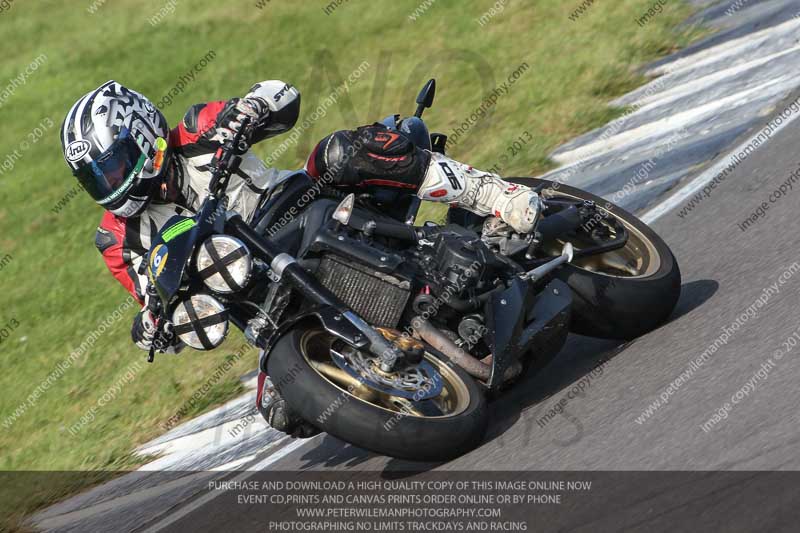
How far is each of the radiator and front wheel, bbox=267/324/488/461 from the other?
233 mm

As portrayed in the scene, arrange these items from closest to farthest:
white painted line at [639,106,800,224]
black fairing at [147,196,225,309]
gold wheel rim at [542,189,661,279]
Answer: black fairing at [147,196,225,309] < gold wheel rim at [542,189,661,279] < white painted line at [639,106,800,224]

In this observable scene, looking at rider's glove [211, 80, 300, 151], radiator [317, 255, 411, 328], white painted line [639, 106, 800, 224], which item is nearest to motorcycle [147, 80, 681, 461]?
radiator [317, 255, 411, 328]

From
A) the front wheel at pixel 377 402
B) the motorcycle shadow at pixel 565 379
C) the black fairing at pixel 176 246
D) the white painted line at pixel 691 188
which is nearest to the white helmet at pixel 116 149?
the black fairing at pixel 176 246

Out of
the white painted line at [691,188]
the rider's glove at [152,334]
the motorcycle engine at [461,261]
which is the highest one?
the motorcycle engine at [461,261]

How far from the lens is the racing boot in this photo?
5440 millimetres

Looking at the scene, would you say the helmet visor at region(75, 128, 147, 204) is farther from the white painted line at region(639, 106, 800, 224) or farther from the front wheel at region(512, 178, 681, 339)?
the white painted line at region(639, 106, 800, 224)

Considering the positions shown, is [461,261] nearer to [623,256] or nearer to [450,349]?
[450,349]

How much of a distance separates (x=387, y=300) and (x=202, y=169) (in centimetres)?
132

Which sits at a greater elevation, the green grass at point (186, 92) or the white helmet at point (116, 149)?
the white helmet at point (116, 149)

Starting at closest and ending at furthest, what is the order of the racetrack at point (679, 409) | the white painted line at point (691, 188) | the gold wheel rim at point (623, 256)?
1. the racetrack at point (679, 409)
2. the gold wheel rim at point (623, 256)
3. the white painted line at point (691, 188)

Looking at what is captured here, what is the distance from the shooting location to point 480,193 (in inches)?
218

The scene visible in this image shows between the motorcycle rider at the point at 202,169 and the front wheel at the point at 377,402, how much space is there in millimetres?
582

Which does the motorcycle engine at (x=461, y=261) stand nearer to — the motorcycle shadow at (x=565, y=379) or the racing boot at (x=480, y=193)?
the racing boot at (x=480, y=193)

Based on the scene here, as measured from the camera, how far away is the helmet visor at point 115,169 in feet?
17.1
